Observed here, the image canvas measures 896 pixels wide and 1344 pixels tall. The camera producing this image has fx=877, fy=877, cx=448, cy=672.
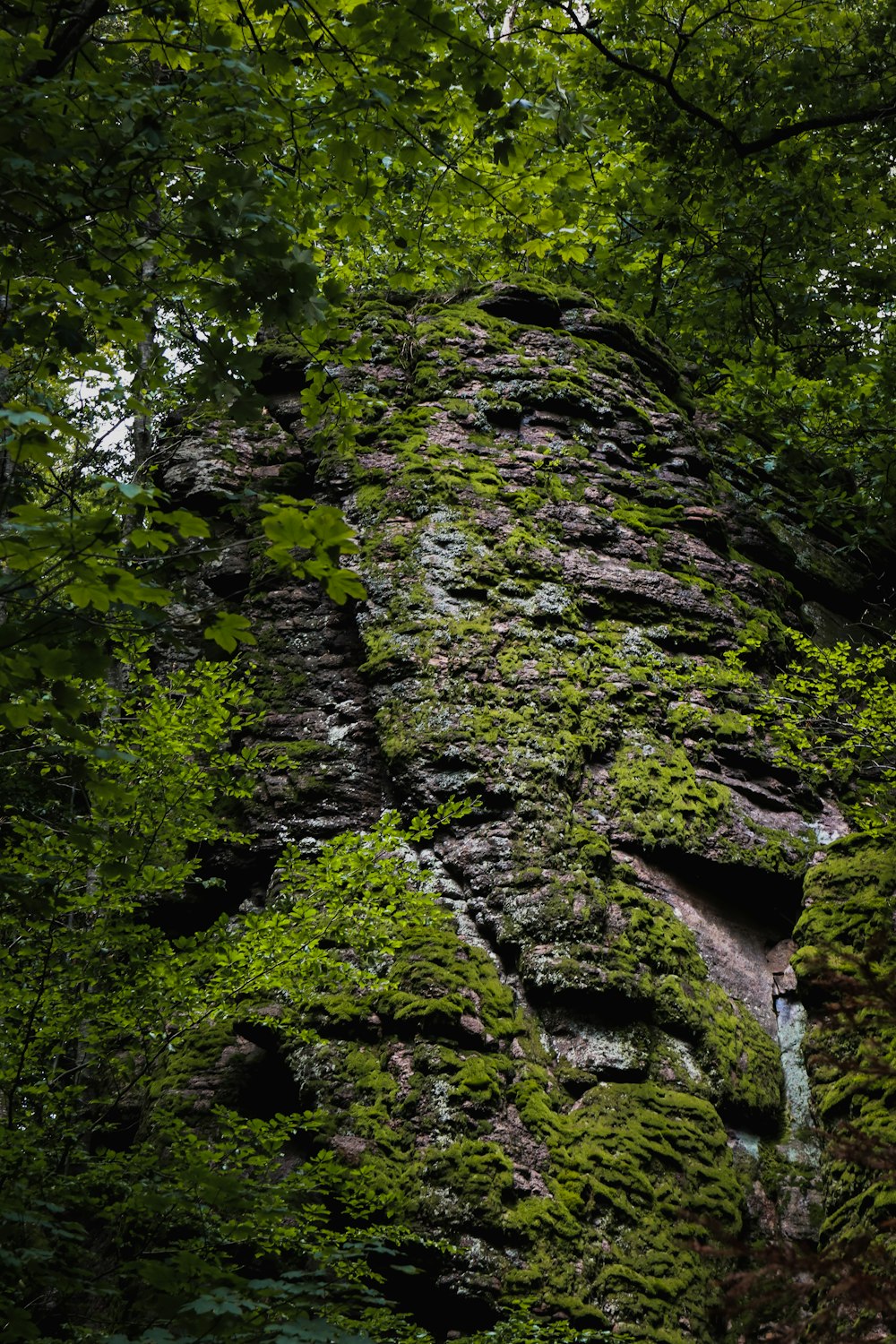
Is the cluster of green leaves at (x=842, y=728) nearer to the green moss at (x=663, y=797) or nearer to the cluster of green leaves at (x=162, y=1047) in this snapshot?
the green moss at (x=663, y=797)

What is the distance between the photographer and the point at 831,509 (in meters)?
10.2

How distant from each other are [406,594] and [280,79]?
4.44 m

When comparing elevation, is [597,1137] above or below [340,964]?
below

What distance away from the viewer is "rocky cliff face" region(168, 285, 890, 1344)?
501cm

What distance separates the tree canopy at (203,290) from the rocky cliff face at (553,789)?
0.91 metres

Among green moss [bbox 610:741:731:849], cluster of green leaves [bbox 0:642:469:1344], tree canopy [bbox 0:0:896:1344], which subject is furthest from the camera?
green moss [bbox 610:741:731:849]

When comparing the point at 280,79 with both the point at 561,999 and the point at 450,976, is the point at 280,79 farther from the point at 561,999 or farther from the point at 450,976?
the point at 561,999

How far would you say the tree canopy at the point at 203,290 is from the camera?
273cm

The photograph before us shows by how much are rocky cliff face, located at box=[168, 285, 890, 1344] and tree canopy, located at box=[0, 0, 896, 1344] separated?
0.91m

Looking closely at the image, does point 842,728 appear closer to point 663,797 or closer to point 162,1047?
point 663,797

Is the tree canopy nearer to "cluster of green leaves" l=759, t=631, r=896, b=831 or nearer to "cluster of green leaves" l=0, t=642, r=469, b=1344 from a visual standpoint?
"cluster of green leaves" l=0, t=642, r=469, b=1344

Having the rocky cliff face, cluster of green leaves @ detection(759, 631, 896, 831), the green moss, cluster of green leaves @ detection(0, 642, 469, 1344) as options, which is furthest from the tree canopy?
the green moss

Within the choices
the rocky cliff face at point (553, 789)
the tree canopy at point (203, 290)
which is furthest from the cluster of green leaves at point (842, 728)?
the rocky cliff face at point (553, 789)

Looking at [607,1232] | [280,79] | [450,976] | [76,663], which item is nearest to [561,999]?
[450,976]
